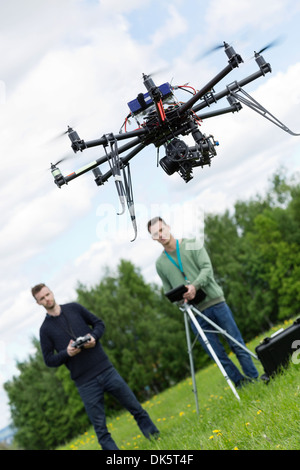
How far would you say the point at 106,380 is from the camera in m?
6.50

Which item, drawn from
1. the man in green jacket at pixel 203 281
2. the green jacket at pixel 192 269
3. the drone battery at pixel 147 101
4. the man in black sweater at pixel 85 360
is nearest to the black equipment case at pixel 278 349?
the man in green jacket at pixel 203 281

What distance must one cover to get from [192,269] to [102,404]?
1894mm

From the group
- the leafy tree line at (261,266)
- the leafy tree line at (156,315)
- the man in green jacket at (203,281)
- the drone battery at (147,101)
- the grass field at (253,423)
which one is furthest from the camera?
the leafy tree line at (261,266)

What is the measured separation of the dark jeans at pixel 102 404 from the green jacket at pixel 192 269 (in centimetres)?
127

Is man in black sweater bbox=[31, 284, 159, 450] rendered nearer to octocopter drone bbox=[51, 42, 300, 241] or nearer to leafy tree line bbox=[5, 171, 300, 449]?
octocopter drone bbox=[51, 42, 300, 241]

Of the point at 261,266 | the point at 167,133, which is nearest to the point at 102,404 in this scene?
the point at 167,133

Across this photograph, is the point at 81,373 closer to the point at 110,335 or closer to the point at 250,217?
the point at 110,335

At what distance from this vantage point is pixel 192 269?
Answer: 6711 millimetres

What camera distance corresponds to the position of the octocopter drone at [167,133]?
415cm

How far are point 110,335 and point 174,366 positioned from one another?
5322 millimetres

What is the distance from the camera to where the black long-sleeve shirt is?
6441mm

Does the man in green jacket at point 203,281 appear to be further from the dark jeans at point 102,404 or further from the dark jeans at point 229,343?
the dark jeans at point 102,404

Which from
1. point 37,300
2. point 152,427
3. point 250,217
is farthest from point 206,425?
point 250,217

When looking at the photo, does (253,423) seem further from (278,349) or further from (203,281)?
(203,281)
